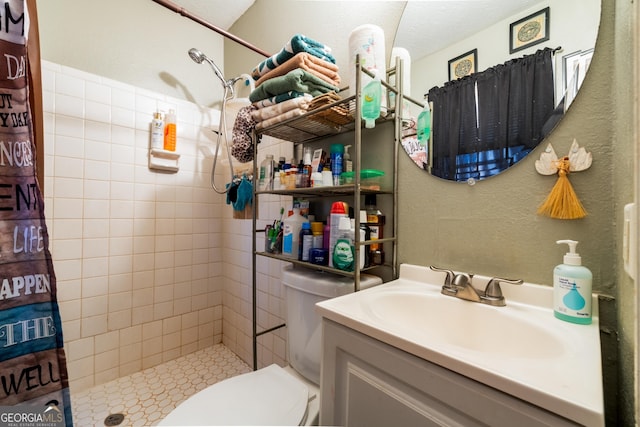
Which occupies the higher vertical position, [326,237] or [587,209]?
[587,209]

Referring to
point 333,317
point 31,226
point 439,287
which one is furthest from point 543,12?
point 31,226

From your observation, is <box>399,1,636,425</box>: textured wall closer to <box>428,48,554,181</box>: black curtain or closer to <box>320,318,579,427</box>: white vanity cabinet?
<box>428,48,554,181</box>: black curtain

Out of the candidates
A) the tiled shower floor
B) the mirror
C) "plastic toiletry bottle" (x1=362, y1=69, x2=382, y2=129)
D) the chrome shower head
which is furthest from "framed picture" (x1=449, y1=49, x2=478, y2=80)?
the tiled shower floor

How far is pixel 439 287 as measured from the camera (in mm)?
831

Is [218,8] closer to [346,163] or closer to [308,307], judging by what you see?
[346,163]

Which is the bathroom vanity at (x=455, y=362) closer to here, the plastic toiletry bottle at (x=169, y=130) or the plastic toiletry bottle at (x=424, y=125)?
the plastic toiletry bottle at (x=424, y=125)

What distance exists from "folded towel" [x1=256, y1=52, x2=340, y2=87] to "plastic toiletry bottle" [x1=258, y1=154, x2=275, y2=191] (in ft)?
1.15

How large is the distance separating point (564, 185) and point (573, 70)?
0.94 feet

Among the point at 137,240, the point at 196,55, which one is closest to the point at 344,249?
the point at 137,240

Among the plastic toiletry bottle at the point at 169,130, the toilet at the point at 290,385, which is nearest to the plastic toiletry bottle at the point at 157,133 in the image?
the plastic toiletry bottle at the point at 169,130

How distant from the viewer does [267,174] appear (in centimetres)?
123

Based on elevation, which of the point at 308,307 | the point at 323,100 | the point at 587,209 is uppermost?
the point at 323,100

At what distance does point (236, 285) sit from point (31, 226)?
119cm

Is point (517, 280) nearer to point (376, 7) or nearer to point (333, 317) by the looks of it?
point (333, 317)
